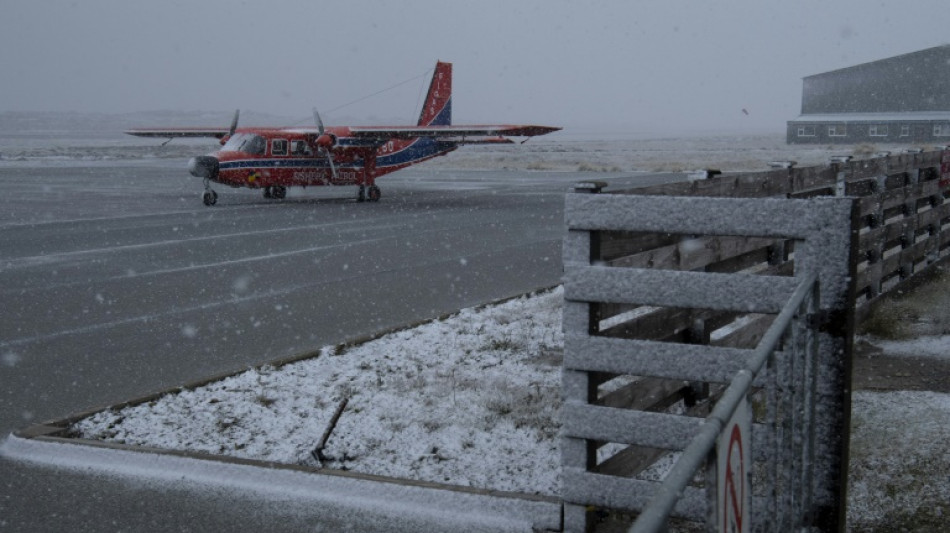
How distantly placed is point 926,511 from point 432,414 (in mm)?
3223

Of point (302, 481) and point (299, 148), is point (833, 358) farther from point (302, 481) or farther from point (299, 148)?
point (299, 148)

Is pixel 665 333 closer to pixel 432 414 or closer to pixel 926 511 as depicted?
pixel 926 511

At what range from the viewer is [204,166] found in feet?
86.4

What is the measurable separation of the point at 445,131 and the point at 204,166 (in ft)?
26.7

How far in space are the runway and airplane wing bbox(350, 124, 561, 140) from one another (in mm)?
3965

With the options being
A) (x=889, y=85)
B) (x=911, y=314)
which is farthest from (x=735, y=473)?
(x=889, y=85)

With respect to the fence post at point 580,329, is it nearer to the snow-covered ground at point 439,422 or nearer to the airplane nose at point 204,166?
the snow-covered ground at point 439,422

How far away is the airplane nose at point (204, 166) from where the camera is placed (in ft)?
86.0

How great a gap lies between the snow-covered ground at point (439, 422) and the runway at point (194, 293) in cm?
73

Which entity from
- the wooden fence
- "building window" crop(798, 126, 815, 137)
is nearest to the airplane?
the wooden fence

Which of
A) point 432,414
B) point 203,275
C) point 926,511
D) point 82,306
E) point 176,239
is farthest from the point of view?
point 176,239

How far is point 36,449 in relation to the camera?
229 inches

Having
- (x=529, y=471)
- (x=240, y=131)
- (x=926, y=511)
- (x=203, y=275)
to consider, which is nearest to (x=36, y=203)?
(x=240, y=131)

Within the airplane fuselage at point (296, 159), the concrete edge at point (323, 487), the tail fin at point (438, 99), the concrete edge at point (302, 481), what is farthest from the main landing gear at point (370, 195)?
the concrete edge at point (323, 487)
